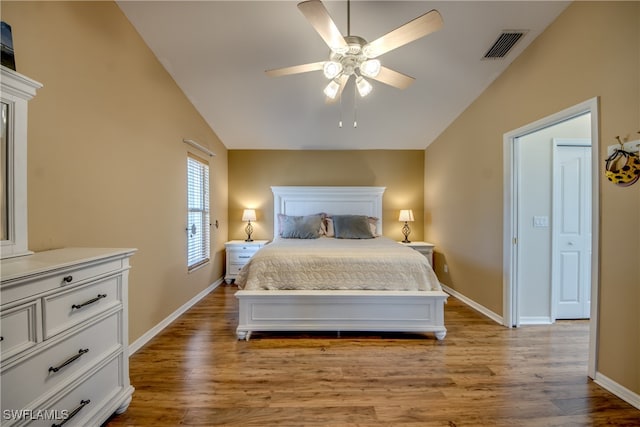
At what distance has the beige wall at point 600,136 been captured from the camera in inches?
69.4

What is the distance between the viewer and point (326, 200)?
187 inches

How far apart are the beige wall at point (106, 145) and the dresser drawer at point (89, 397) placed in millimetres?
819

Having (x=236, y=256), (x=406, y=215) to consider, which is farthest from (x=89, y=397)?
(x=406, y=215)

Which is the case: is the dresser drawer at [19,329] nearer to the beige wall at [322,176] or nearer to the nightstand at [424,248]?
the beige wall at [322,176]

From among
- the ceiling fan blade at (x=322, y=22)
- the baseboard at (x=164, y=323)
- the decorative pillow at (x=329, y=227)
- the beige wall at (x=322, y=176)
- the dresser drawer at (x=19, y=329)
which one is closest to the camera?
the dresser drawer at (x=19, y=329)

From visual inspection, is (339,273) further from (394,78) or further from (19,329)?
(19,329)

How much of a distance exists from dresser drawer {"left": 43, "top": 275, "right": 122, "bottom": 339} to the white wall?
3.55m

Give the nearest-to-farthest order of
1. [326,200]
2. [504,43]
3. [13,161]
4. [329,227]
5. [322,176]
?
[13,161]
[504,43]
[329,227]
[326,200]
[322,176]

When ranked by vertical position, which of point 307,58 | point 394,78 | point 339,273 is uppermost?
point 307,58

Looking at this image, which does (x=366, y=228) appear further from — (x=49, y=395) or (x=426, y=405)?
(x=49, y=395)

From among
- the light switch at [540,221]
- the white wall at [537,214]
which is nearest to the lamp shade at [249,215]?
the white wall at [537,214]

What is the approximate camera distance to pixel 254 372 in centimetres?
207

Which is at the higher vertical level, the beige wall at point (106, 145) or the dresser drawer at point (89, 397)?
the beige wall at point (106, 145)

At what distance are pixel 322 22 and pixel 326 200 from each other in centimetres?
326
